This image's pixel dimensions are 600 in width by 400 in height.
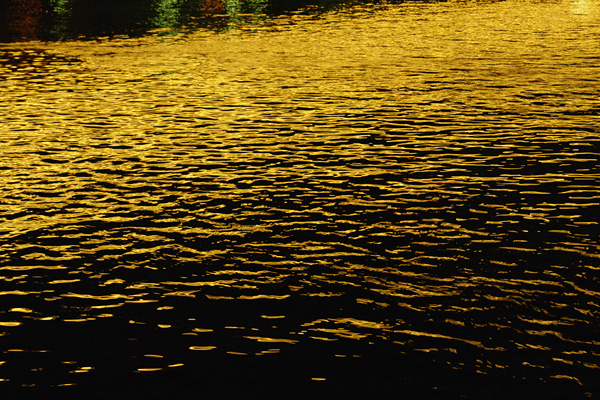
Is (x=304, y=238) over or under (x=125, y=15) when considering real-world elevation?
over

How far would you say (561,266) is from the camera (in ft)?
59.8

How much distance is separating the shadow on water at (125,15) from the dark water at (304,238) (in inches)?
1300

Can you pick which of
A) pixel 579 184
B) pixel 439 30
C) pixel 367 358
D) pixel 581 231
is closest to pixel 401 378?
pixel 367 358

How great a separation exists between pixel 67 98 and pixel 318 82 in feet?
40.5

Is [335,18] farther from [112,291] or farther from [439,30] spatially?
[112,291]

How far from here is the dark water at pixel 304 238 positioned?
14.1 meters

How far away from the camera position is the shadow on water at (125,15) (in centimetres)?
7727

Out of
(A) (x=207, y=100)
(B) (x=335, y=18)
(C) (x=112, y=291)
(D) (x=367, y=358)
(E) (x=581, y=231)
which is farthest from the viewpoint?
(B) (x=335, y=18)

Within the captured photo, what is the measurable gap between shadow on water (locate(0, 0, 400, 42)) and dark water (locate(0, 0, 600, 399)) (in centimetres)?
3301

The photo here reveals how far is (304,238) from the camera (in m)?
20.5

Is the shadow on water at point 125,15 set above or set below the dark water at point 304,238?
below

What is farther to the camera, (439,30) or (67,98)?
(439,30)

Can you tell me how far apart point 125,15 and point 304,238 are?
7740cm

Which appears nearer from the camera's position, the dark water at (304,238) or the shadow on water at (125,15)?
the dark water at (304,238)
